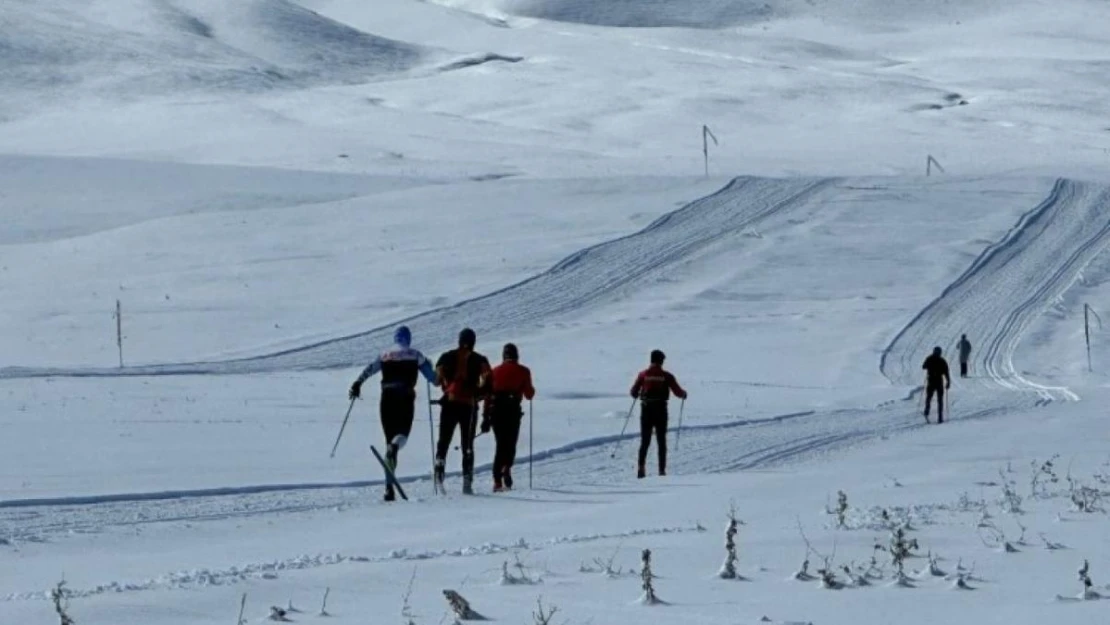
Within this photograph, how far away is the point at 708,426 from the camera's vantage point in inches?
838

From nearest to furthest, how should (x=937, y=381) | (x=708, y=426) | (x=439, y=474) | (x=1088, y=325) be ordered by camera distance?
(x=439, y=474) → (x=708, y=426) → (x=937, y=381) → (x=1088, y=325)

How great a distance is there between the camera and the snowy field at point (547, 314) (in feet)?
28.2

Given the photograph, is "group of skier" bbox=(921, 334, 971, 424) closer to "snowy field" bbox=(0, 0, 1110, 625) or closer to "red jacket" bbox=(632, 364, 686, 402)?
"snowy field" bbox=(0, 0, 1110, 625)

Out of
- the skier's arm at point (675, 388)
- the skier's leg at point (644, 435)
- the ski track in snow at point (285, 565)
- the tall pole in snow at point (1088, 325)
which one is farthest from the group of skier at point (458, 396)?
the tall pole in snow at point (1088, 325)

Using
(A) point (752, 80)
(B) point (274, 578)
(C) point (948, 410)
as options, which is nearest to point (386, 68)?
(A) point (752, 80)

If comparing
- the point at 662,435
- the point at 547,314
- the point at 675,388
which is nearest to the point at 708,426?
the point at 662,435

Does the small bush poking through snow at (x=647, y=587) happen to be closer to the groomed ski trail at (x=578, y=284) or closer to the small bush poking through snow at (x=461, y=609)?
the small bush poking through snow at (x=461, y=609)

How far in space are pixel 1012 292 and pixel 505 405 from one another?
88.4ft

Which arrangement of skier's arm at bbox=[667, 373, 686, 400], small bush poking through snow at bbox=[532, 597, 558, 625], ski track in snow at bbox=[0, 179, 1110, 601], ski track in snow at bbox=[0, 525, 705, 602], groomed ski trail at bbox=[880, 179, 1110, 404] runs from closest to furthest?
small bush poking through snow at bbox=[532, 597, 558, 625] → ski track in snow at bbox=[0, 525, 705, 602] → ski track in snow at bbox=[0, 179, 1110, 601] → skier's arm at bbox=[667, 373, 686, 400] → groomed ski trail at bbox=[880, 179, 1110, 404]

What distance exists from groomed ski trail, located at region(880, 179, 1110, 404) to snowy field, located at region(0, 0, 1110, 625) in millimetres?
129

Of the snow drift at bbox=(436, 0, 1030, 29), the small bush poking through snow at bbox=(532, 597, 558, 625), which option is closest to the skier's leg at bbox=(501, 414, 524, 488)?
the small bush poking through snow at bbox=(532, 597, 558, 625)

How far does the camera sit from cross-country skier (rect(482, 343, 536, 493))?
567 inches

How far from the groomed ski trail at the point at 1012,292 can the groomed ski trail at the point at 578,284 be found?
5.50 meters

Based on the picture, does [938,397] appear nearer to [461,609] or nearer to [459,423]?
[459,423]
